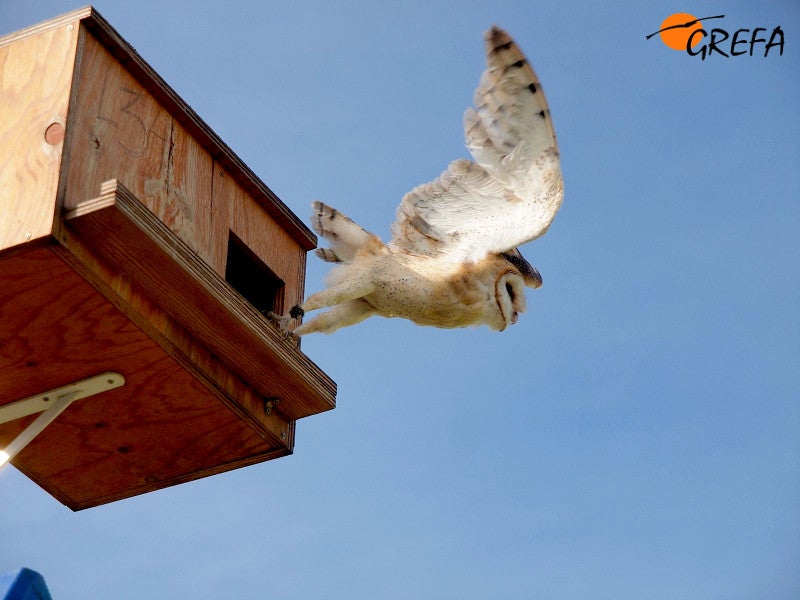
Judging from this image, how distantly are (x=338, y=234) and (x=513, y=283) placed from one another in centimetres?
66

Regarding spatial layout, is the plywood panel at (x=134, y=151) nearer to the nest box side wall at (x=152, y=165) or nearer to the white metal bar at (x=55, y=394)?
the nest box side wall at (x=152, y=165)

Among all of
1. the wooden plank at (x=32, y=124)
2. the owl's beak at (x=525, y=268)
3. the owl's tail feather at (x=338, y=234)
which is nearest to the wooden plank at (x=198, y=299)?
the wooden plank at (x=32, y=124)

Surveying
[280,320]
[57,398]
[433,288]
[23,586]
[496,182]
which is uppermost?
[496,182]

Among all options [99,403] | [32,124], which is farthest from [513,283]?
[32,124]

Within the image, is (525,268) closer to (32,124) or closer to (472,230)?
(472,230)

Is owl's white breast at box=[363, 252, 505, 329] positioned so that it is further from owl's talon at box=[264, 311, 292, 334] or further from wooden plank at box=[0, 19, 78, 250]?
wooden plank at box=[0, 19, 78, 250]

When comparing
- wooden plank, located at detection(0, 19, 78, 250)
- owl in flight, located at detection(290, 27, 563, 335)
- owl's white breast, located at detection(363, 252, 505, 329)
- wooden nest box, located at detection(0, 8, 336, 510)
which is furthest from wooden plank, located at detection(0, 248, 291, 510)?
owl's white breast, located at detection(363, 252, 505, 329)

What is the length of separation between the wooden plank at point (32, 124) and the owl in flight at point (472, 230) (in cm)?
119


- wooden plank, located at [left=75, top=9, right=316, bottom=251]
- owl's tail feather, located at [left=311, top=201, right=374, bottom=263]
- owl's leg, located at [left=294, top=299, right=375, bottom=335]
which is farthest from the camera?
owl's tail feather, located at [left=311, top=201, right=374, bottom=263]

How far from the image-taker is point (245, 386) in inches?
167

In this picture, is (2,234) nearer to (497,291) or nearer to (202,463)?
(202,463)

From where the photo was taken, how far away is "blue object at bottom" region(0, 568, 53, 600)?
3.54m

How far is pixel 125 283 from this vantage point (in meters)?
3.76

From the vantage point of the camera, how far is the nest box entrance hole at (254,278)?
4.65m
